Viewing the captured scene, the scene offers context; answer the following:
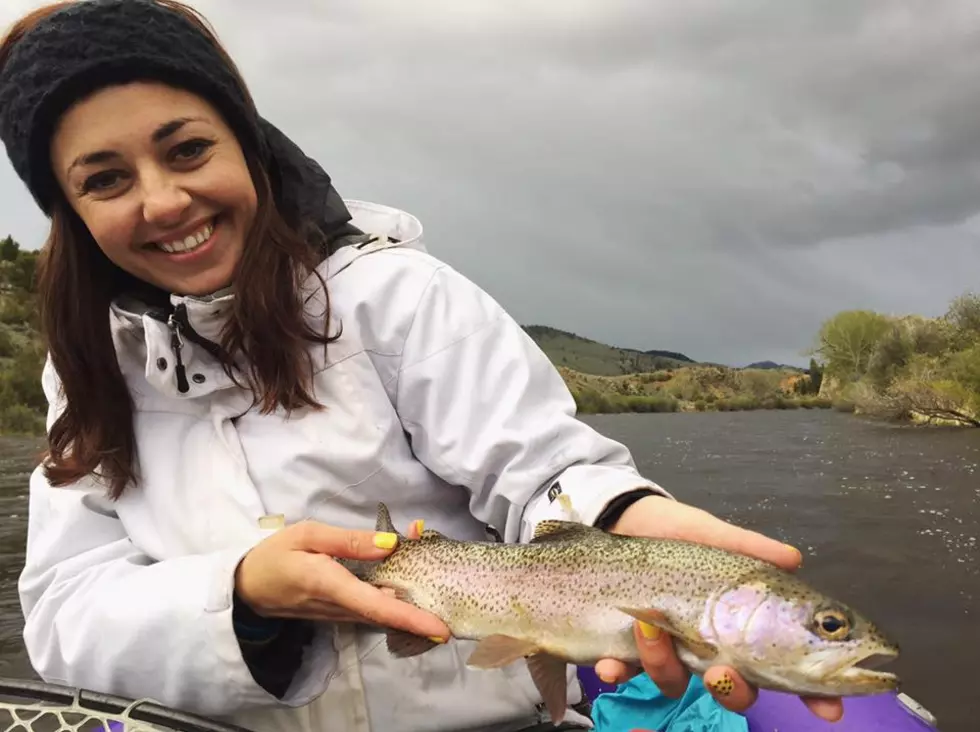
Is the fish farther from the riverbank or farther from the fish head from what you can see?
the riverbank

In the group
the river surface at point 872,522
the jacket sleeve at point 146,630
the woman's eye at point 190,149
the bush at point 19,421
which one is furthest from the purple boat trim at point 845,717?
the bush at point 19,421

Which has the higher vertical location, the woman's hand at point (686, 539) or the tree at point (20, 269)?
the tree at point (20, 269)

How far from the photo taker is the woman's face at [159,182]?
238 cm

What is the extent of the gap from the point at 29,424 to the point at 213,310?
26462mm

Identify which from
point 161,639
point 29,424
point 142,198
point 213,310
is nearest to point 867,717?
point 161,639

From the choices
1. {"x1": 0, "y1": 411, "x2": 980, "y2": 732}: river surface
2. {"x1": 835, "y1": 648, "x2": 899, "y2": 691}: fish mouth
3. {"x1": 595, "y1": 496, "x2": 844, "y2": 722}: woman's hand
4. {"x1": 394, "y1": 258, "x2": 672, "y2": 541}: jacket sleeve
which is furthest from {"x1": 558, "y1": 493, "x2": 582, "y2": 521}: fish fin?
{"x1": 0, "y1": 411, "x2": 980, "y2": 732}: river surface

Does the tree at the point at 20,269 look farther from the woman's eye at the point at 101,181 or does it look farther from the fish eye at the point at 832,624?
the fish eye at the point at 832,624

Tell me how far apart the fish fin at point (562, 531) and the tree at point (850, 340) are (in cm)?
5086

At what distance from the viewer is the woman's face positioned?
238 centimetres

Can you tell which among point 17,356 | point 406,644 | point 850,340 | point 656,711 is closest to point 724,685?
point 406,644

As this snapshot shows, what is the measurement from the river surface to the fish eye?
13.3ft

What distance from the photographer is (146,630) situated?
2209 mm

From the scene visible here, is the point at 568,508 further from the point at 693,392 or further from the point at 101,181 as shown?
the point at 693,392

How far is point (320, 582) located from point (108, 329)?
1.32 m
